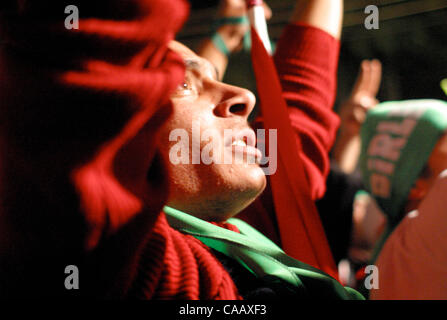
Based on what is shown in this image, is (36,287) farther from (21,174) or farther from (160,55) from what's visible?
(160,55)

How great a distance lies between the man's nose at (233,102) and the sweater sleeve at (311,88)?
0.87 ft

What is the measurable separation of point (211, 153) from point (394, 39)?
0.98 metres

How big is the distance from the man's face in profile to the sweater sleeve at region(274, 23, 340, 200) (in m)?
0.28

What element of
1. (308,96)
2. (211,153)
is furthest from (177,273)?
(308,96)

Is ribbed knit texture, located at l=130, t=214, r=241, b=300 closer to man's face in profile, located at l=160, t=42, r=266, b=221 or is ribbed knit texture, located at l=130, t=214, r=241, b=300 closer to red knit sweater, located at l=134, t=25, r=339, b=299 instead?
man's face in profile, located at l=160, t=42, r=266, b=221

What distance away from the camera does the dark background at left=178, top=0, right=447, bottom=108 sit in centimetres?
99

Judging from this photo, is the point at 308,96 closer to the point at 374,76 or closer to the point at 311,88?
the point at 311,88

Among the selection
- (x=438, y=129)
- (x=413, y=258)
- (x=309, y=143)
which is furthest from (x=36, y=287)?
(x=438, y=129)

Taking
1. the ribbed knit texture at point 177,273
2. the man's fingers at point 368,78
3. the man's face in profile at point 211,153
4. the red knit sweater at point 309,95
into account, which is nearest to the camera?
the ribbed knit texture at point 177,273

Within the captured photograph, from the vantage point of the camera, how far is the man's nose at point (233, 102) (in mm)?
705

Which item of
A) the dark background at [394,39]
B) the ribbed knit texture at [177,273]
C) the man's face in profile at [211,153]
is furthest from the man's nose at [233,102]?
the dark background at [394,39]

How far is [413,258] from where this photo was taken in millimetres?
648

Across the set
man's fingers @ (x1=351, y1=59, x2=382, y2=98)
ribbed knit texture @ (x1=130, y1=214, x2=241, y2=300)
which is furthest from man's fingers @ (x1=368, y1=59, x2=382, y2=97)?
ribbed knit texture @ (x1=130, y1=214, x2=241, y2=300)

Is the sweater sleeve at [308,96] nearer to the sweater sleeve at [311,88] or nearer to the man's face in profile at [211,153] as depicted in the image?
the sweater sleeve at [311,88]
